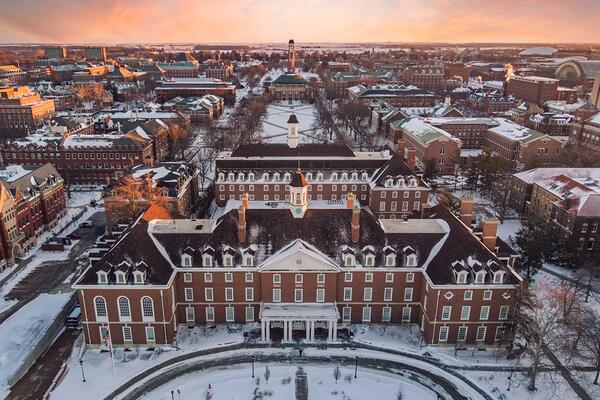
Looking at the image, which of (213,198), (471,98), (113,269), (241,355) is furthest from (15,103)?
(471,98)

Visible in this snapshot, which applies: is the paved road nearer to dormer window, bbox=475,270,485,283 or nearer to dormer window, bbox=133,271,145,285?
dormer window, bbox=133,271,145,285

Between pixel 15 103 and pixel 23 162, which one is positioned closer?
pixel 23 162

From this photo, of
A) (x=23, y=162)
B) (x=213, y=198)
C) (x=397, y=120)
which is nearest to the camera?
(x=213, y=198)

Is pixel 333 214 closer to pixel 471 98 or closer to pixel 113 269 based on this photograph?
pixel 113 269

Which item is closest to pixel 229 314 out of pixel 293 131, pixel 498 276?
pixel 498 276

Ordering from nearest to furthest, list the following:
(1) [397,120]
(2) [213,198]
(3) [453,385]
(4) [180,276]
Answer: (3) [453,385], (4) [180,276], (2) [213,198], (1) [397,120]

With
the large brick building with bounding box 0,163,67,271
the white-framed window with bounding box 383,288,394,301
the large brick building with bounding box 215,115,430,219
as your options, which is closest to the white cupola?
the large brick building with bounding box 215,115,430,219

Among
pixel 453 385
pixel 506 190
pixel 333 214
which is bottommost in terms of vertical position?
pixel 453 385
